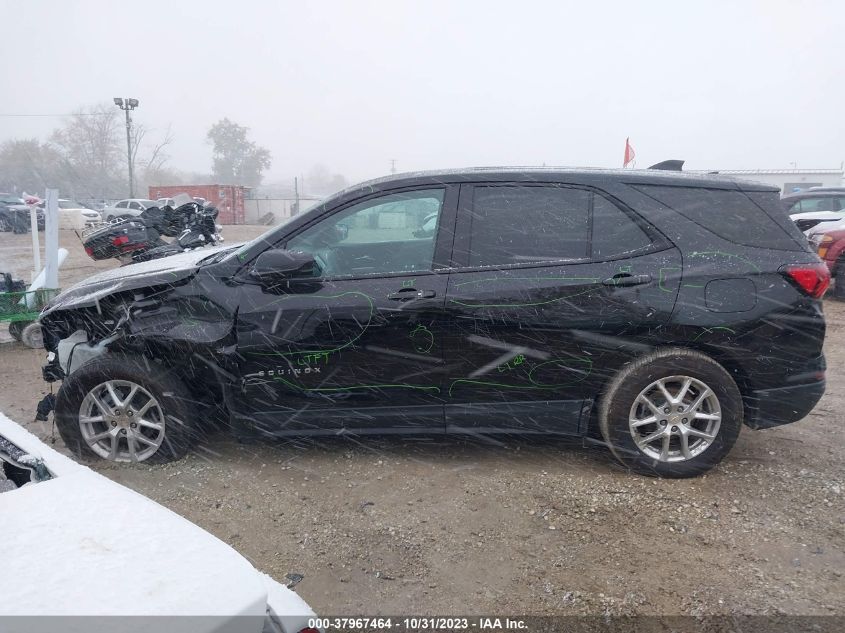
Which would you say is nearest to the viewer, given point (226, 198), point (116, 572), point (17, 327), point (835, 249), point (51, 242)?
point (116, 572)

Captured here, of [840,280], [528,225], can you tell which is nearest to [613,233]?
[528,225]

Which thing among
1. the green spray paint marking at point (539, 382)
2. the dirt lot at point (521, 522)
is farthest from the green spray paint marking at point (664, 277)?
the dirt lot at point (521, 522)

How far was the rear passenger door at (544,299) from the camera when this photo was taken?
3275mm

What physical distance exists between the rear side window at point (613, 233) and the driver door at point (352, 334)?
2.63 feet

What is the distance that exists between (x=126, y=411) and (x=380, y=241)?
1.81 m

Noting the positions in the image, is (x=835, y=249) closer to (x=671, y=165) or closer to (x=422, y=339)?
(x=671, y=165)

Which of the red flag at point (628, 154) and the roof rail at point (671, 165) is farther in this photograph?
the red flag at point (628, 154)

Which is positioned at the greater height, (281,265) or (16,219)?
(16,219)

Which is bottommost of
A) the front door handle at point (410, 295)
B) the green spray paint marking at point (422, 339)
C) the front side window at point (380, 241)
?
the green spray paint marking at point (422, 339)

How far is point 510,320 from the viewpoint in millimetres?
3285

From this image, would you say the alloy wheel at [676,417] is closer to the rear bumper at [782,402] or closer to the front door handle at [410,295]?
the rear bumper at [782,402]

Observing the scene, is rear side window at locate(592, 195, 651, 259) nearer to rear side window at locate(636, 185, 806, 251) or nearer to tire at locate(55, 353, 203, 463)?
rear side window at locate(636, 185, 806, 251)

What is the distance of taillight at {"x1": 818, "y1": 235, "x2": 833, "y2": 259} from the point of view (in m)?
8.52

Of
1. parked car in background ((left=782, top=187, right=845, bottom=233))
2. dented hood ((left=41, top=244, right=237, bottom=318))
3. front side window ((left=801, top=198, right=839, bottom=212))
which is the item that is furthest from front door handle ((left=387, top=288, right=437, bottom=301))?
front side window ((left=801, top=198, right=839, bottom=212))
